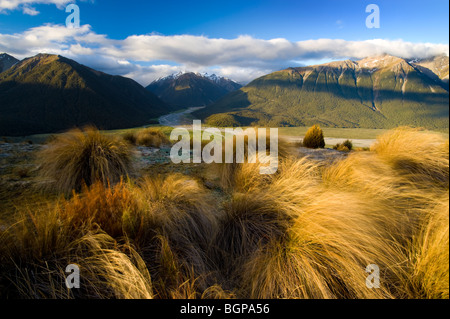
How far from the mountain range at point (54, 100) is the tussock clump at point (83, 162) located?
7960 cm

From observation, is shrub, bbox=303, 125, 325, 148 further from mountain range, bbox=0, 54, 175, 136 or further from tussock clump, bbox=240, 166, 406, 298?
mountain range, bbox=0, 54, 175, 136

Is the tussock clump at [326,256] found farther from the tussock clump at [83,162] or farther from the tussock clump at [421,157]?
the tussock clump at [83,162]

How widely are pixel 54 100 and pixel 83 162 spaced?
12755cm

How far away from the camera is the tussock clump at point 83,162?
3461 millimetres

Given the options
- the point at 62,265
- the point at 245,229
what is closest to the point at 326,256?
the point at 245,229

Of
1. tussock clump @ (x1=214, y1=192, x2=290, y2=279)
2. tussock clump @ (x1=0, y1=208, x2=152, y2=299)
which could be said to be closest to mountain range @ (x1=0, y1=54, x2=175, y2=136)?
tussock clump @ (x1=0, y1=208, x2=152, y2=299)

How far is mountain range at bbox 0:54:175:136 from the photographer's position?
8081 centimetres

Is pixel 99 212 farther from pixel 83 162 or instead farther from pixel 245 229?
pixel 83 162

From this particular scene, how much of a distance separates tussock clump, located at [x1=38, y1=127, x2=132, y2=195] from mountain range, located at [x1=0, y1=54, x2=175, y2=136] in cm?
7960

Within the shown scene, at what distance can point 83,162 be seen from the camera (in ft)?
11.9

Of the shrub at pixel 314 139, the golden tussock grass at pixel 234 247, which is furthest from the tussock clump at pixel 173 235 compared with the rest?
the shrub at pixel 314 139

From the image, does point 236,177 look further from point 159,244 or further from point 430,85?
point 430,85

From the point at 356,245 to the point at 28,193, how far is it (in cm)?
442
